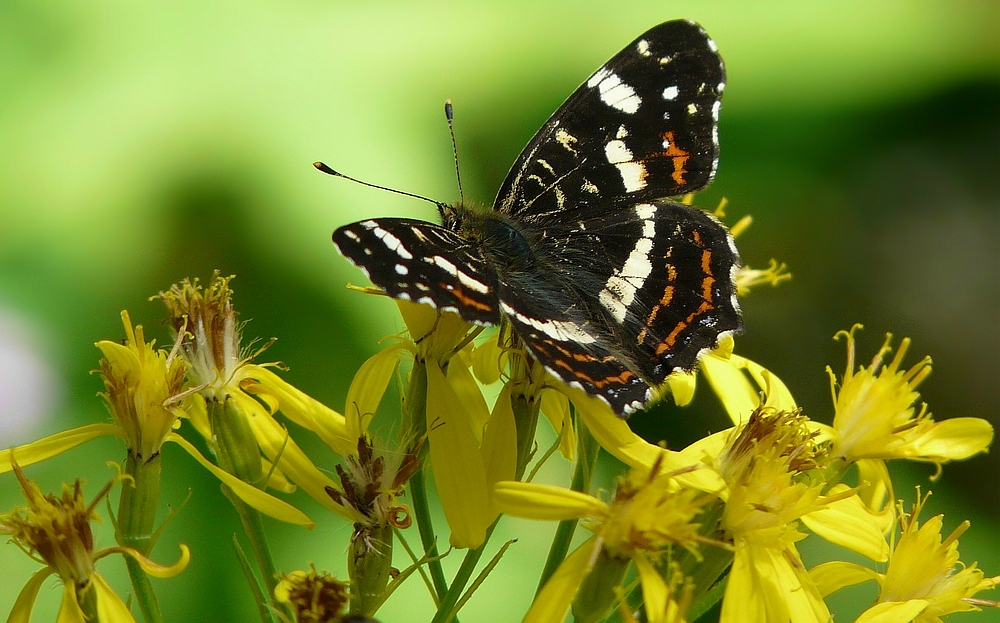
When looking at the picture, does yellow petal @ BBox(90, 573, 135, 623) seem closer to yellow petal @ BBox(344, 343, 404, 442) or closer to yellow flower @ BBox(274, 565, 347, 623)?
yellow flower @ BBox(274, 565, 347, 623)

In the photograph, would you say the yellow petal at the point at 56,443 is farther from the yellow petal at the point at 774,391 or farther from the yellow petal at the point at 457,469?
the yellow petal at the point at 774,391

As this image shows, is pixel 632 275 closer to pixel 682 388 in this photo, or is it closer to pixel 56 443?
pixel 682 388

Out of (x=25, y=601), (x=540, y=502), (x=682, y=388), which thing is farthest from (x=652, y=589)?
(x=25, y=601)

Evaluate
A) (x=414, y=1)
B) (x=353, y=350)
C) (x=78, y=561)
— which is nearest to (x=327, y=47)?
(x=414, y=1)

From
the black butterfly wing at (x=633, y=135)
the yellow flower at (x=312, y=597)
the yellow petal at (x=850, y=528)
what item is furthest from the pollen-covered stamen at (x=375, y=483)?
the black butterfly wing at (x=633, y=135)

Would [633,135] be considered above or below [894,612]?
above

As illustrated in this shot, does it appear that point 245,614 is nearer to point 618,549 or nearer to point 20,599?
point 20,599

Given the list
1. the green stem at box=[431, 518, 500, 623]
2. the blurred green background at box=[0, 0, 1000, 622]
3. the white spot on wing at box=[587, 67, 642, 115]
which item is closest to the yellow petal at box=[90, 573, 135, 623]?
the green stem at box=[431, 518, 500, 623]
